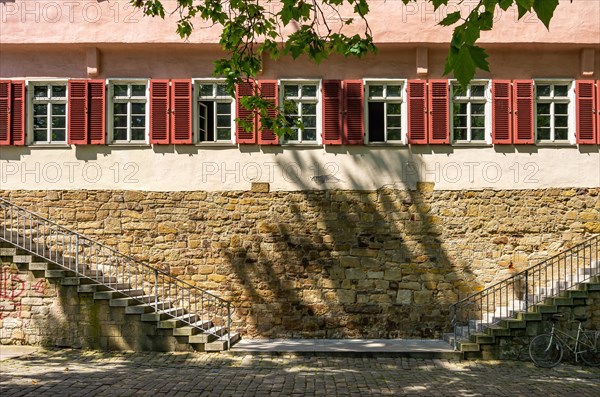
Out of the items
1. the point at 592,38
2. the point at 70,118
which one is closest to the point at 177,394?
the point at 70,118

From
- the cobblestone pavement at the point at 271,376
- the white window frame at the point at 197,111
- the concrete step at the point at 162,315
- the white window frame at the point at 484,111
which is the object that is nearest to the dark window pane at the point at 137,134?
the white window frame at the point at 197,111

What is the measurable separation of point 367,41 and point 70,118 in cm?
712

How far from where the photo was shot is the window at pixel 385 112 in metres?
12.8

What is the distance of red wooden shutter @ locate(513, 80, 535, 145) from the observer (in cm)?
1255

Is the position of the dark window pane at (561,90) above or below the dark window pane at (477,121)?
above

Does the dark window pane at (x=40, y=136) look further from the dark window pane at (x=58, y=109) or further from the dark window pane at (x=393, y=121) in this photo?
the dark window pane at (x=393, y=121)

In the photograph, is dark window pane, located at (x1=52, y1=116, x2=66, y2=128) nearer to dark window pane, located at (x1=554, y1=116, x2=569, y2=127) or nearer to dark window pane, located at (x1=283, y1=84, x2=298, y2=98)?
dark window pane, located at (x1=283, y1=84, x2=298, y2=98)

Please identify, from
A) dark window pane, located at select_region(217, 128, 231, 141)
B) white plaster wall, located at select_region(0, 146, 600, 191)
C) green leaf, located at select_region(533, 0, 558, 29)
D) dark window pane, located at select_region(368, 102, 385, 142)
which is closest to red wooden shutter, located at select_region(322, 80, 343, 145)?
white plaster wall, located at select_region(0, 146, 600, 191)

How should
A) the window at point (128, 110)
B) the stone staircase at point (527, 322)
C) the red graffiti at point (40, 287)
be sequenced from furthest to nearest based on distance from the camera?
the window at point (128, 110) < the red graffiti at point (40, 287) < the stone staircase at point (527, 322)

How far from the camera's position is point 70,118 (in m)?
12.6

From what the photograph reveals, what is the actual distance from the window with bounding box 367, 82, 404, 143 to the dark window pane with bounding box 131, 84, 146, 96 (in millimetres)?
4550

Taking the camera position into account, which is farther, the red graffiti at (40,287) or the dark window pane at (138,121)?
the dark window pane at (138,121)

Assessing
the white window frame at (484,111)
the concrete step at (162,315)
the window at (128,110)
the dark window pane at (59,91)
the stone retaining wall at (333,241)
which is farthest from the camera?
the dark window pane at (59,91)

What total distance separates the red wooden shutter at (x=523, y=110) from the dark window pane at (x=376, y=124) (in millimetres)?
2621
